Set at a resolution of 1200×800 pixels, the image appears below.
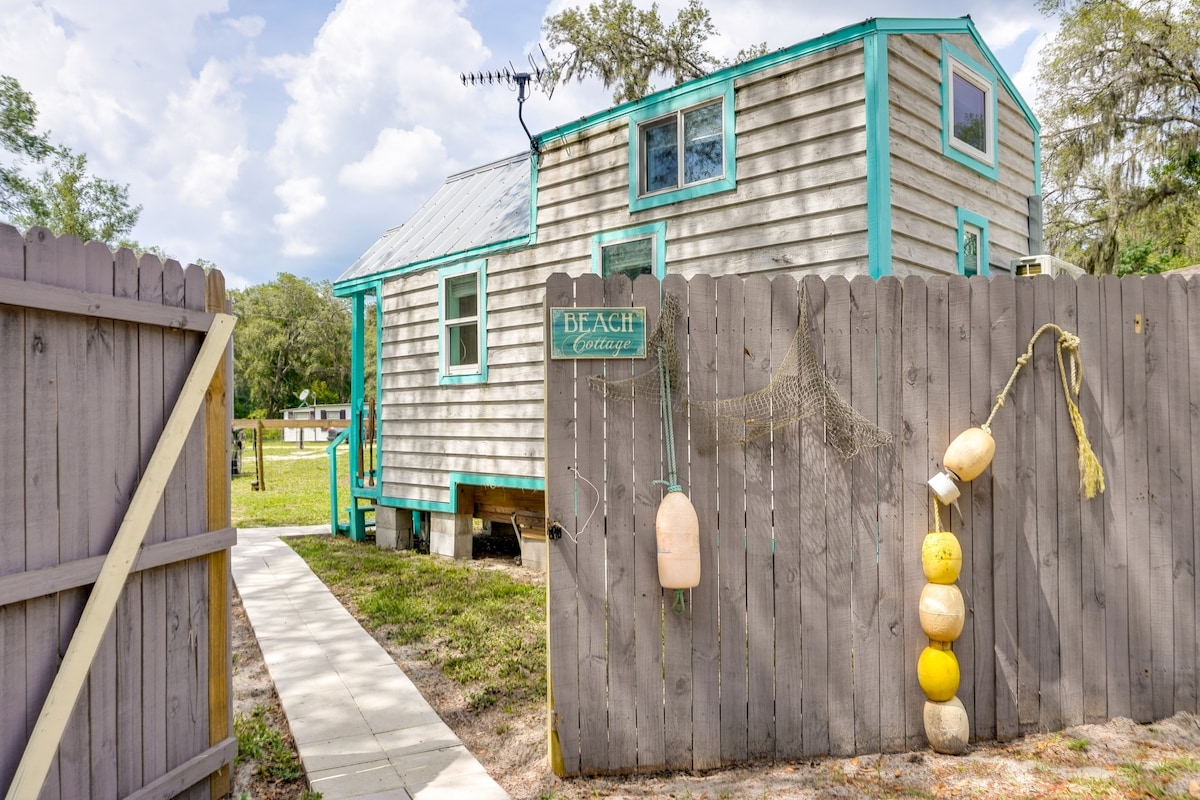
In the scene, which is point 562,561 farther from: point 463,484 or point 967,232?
point 463,484

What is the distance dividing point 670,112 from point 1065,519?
193 inches

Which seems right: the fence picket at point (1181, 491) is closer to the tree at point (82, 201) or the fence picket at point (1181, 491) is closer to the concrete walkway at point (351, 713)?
the concrete walkway at point (351, 713)

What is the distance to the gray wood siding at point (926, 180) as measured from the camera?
533 centimetres

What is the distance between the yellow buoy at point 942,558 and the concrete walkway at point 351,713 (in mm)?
2075

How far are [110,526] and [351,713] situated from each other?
1.94 meters

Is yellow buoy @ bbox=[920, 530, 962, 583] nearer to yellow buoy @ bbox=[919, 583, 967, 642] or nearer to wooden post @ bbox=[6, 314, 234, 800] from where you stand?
yellow buoy @ bbox=[919, 583, 967, 642]

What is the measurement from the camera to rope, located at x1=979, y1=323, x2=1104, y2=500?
124 inches

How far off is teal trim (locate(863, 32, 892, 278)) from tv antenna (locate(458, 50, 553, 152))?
11.6ft

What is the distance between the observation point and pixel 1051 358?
3.23 metres

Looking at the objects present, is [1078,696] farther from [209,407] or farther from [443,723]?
[209,407]

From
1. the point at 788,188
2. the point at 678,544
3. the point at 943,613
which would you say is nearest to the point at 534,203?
the point at 788,188

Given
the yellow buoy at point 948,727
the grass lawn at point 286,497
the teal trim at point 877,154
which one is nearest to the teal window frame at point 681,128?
the teal trim at point 877,154

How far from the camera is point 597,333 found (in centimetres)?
296

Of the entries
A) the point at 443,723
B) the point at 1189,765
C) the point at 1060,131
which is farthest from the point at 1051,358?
the point at 1060,131
